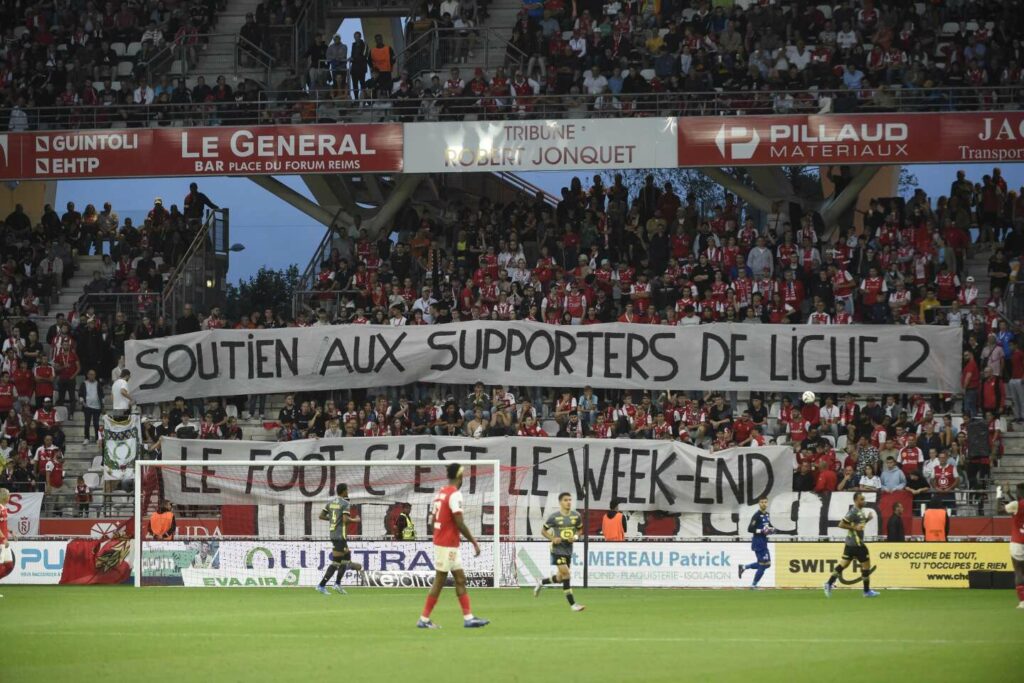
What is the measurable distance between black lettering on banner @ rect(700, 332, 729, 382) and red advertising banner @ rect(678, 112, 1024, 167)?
5.12 meters

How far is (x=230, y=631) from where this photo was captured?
659 inches

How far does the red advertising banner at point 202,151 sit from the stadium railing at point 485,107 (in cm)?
62

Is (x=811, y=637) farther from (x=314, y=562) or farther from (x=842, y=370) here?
(x=842, y=370)

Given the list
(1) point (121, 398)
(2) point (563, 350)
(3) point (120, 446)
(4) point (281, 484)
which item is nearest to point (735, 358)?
(2) point (563, 350)

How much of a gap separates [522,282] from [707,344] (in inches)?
201

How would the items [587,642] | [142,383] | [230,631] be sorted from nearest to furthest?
[587,642], [230,631], [142,383]

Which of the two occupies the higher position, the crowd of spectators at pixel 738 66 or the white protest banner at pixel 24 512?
the crowd of spectators at pixel 738 66

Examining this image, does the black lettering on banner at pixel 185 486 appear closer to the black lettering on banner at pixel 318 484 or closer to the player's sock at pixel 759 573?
the black lettering on banner at pixel 318 484

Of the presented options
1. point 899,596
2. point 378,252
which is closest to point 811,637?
point 899,596

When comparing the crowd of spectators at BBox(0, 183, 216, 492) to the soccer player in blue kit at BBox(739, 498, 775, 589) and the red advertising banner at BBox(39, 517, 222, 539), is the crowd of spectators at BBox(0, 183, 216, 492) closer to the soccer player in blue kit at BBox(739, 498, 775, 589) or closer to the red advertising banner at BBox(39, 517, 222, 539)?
the red advertising banner at BBox(39, 517, 222, 539)

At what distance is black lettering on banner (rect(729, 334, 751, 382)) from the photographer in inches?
1224

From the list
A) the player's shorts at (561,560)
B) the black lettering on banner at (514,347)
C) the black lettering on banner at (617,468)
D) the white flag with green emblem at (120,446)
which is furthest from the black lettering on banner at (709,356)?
the white flag with green emblem at (120,446)

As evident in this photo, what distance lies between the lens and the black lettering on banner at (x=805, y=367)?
30844 mm

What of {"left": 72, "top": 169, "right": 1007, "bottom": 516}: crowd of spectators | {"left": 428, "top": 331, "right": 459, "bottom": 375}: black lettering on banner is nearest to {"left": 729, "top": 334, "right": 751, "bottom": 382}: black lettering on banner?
{"left": 72, "top": 169, "right": 1007, "bottom": 516}: crowd of spectators
